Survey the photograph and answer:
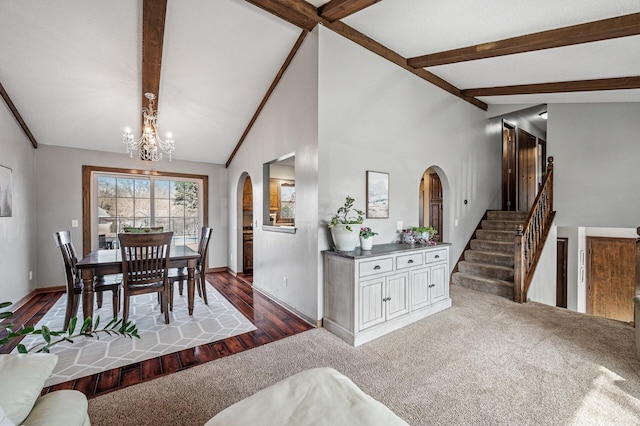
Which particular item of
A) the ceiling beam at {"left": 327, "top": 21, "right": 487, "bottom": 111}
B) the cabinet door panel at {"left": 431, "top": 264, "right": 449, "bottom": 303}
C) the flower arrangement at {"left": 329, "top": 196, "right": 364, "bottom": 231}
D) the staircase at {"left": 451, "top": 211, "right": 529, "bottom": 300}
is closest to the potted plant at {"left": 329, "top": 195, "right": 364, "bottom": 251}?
the flower arrangement at {"left": 329, "top": 196, "right": 364, "bottom": 231}

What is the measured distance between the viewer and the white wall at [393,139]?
325cm

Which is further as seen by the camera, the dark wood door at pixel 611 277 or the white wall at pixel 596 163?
the dark wood door at pixel 611 277

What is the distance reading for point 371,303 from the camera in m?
2.93

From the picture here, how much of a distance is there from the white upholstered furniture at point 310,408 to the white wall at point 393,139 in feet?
6.48

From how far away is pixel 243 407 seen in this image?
3.91ft

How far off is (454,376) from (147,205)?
18.9ft

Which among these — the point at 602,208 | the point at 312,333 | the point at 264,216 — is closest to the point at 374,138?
the point at 264,216

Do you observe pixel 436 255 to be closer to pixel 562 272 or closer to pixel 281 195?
pixel 281 195

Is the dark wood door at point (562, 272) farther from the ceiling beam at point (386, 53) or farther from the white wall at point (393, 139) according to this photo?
the ceiling beam at point (386, 53)

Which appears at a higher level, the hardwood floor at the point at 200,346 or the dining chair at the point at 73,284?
the dining chair at the point at 73,284

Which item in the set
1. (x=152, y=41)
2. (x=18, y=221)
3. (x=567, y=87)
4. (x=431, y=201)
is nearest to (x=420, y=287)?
(x=567, y=87)

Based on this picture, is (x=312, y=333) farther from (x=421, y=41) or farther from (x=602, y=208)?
(x=602, y=208)

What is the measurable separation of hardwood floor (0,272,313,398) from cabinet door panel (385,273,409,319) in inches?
37.3

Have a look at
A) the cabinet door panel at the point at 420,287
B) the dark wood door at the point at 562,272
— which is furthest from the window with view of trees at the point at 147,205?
the dark wood door at the point at 562,272
